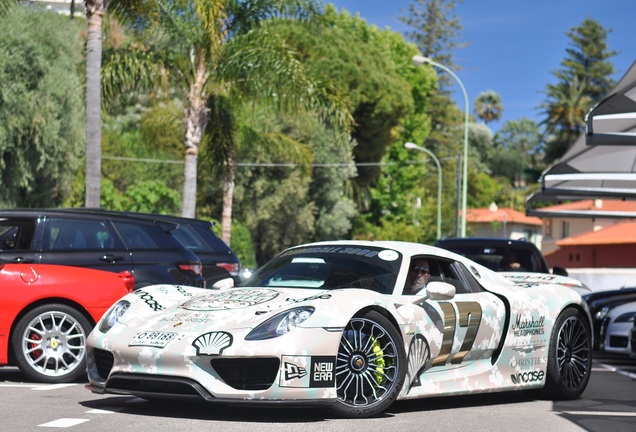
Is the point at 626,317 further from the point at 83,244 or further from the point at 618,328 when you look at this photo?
the point at 83,244

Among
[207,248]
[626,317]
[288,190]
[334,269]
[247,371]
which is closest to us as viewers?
[247,371]

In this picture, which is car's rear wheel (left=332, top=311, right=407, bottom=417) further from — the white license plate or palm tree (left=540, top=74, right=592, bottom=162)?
palm tree (left=540, top=74, right=592, bottom=162)

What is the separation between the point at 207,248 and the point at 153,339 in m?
6.48

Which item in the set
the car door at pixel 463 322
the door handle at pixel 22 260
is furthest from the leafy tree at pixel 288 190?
the car door at pixel 463 322

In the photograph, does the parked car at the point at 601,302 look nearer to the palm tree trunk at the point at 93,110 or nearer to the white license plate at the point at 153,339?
the palm tree trunk at the point at 93,110

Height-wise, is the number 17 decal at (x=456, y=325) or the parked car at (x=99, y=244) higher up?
the parked car at (x=99, y=244)

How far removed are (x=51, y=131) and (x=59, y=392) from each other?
1941 centimetres

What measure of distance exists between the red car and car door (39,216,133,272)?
512 mm

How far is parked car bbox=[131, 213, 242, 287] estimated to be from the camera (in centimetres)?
1381

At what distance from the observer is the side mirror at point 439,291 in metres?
8.61

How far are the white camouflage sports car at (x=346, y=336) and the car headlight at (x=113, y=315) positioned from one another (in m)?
0.01

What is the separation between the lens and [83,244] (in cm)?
1156

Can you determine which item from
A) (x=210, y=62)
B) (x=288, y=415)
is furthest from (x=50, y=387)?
(x=210, y=62)

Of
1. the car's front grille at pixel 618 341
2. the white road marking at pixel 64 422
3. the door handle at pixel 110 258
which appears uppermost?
the door handle at pixel 110 258
